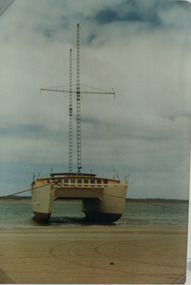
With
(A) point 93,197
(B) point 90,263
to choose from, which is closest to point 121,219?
(A) point 93,197

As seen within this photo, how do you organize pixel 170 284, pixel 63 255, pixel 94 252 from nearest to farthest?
pixel 170 284, pixel 63 255, pixel 94 252

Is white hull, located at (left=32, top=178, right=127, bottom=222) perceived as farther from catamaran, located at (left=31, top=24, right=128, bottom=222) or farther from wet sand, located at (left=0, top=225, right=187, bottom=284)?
wet sand, located at (left=0, top=225, right=187, bottom=284)

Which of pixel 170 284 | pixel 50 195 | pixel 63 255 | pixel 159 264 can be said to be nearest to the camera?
pixel 170 284

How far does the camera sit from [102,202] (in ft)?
32.1

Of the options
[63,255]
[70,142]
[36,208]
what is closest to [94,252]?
[63,255]

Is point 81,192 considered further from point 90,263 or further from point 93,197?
point 90,263

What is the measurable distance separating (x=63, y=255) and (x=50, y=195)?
4504 mm

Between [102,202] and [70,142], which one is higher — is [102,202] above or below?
below

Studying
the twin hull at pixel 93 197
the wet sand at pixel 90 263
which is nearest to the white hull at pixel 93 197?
the twin hull at pixel 93 197

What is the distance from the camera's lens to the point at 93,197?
9680 millimetres

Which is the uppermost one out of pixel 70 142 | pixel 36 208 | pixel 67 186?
pixel 70 142

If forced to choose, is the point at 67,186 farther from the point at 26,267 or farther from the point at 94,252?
the point at 26,267

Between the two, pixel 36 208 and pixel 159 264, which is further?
pixel 36 208

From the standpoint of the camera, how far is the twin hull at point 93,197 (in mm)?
9227
